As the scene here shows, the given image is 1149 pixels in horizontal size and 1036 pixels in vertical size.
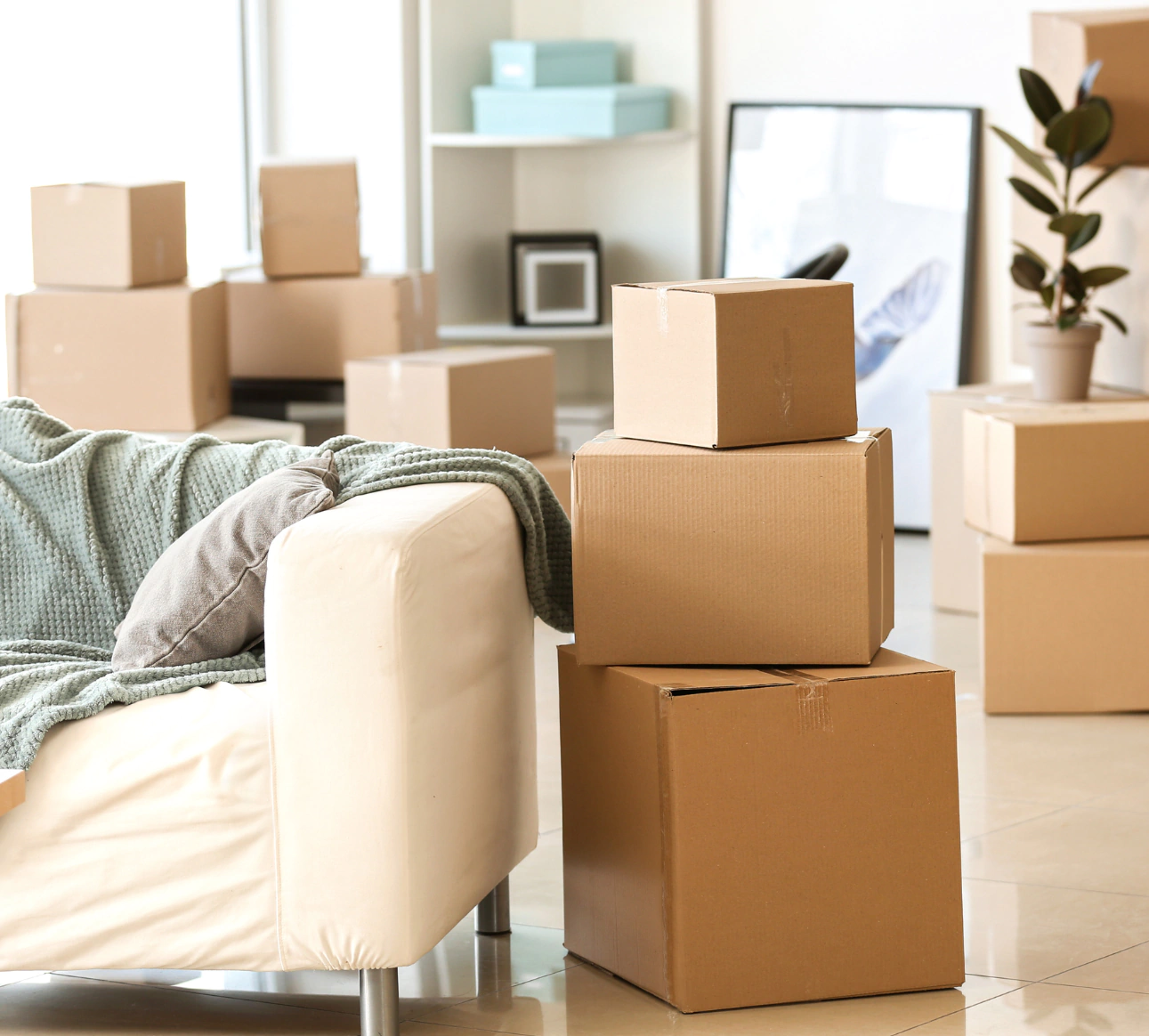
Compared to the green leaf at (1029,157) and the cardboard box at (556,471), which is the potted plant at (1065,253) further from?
the cardboard box at (556,471)

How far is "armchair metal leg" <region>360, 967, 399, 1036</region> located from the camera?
6.70ft

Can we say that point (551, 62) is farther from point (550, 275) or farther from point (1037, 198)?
point (1037, 198)

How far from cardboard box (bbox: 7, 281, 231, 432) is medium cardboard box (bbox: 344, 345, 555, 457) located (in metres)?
0.41

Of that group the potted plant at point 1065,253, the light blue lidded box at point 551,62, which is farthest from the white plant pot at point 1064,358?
the light blue lidded box at point 551,62

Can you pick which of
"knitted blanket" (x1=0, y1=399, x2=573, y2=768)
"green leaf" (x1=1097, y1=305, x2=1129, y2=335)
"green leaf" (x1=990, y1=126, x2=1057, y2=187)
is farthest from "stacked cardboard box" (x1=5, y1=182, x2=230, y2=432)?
"green leaf" (x1=1097, y1=305, x2=1129, y2=335)

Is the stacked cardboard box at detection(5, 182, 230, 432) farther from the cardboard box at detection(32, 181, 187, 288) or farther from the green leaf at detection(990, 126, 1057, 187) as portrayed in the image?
the green leaf at detection(990, 126, 1057, 187)

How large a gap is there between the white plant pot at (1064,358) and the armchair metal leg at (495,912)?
2.28 m

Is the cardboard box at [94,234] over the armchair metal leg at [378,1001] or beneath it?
over

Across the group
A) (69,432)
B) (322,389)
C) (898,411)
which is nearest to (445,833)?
(69,432)

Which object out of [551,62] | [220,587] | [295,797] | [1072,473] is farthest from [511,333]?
[295,797]

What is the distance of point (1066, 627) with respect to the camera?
3533 millimetres

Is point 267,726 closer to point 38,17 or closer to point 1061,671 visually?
point 1061,671

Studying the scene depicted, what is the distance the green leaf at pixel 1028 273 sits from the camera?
4262 mm

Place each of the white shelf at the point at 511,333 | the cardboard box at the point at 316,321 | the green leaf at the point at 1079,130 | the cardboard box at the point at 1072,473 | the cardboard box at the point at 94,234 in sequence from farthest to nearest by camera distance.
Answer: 1. the white shelf at the point at 511,333
2. the cardboard box at the point at 316,321
3. the green leaf at the point at 1079,130
4. the cardboard box at the point at 94,234
5. the cardboard box at the point at 1072,473
